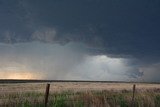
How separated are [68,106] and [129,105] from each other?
5360 mm

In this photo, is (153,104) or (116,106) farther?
(153,104)

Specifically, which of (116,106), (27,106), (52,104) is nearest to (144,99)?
(116,106)

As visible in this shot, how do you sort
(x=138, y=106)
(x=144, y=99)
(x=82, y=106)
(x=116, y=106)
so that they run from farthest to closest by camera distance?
(x=144, y=99) < (x=138, y=106) < (x=116, y=106) < (x=82, y=106)

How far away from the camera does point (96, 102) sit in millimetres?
19578

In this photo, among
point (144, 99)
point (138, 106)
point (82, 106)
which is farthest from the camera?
point (144, 99)

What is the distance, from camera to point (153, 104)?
23.4 metres

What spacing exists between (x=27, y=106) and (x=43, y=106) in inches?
55.0

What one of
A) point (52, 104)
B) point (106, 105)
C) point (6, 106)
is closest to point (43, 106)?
point (52, 104)

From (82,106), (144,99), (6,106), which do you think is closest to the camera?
(6,106)

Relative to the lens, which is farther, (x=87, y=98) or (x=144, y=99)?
(x=144, y=99)

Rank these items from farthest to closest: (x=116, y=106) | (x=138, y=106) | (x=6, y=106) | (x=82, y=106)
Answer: (x=138, y=106) < (x=116, y=106) < (x=82, y=106) < (x=6, y=106)

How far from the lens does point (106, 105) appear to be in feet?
63.1

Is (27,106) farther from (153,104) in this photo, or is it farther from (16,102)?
(153,104)

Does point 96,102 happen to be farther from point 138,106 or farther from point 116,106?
point 138,106
